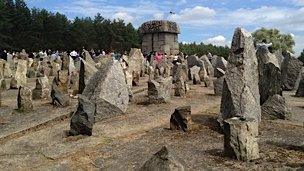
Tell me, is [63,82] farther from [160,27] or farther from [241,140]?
[160,27]

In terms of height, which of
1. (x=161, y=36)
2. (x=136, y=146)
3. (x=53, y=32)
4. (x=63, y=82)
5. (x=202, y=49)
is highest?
(x=53, y=32)

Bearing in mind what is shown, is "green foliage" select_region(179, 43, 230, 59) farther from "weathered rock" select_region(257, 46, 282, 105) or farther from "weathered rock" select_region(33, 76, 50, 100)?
"weathered rock" select_region(257, 46, 282, 105)

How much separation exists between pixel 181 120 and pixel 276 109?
212cm

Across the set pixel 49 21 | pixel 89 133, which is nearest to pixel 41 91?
pixel 89 133

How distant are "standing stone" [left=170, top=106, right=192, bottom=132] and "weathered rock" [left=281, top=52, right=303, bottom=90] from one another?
7.96m

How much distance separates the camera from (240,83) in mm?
7922

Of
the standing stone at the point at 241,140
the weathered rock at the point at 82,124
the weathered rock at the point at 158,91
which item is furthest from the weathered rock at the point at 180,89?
the standing stone at the point at 241,140

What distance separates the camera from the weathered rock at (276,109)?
8.84m

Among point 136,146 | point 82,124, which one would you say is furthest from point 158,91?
point 136,146

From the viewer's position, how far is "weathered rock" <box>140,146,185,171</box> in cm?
480

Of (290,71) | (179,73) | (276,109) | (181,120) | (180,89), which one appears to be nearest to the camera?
(181,120)

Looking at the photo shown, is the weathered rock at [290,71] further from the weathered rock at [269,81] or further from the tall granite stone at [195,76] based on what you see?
the weathered rock at [269,81]

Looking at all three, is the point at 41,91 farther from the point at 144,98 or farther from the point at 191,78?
the point at 191,78

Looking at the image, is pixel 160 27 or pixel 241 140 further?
pixel 160 27
